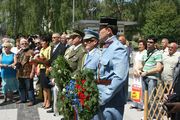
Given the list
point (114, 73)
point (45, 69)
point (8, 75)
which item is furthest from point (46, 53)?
point (114, 73)

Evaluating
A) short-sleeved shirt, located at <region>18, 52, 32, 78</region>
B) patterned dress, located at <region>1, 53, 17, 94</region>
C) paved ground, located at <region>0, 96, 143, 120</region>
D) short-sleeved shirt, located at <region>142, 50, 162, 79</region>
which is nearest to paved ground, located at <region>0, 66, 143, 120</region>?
paved ground, located at <region>0, 96, 143, 120</region>

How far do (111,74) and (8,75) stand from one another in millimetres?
6339

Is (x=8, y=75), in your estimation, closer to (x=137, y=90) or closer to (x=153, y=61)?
(x=137, y=90)

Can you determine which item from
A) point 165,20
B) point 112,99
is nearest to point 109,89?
point 112,99

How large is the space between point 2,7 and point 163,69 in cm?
2862

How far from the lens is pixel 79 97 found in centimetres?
418

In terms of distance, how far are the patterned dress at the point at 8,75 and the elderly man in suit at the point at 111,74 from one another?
5.97 metres

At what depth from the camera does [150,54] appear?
7918 millimetres

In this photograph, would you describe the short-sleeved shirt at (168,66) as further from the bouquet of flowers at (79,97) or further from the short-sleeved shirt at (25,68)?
the bouquet of flowers at (79,97)

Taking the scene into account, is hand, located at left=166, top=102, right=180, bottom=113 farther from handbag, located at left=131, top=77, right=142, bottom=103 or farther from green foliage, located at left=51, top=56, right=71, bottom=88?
handbag, located at left=131, top=77, right=142, bottom=103

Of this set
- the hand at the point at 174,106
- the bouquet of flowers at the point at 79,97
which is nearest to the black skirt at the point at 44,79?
the bouquet of flowers at the point at 79,97

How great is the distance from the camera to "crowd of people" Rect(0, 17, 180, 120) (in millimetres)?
4137

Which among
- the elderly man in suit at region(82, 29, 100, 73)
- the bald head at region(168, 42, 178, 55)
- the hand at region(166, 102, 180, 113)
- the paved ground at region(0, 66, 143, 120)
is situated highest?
the elderly man in suit at region(82, 29, 100, 73)

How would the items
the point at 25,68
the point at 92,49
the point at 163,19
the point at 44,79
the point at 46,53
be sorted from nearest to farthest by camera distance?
1. the point at 92,49
2. the point at 46,53
3. the point at 44,79
4. the point at 25,68
5. the point at 163,19
